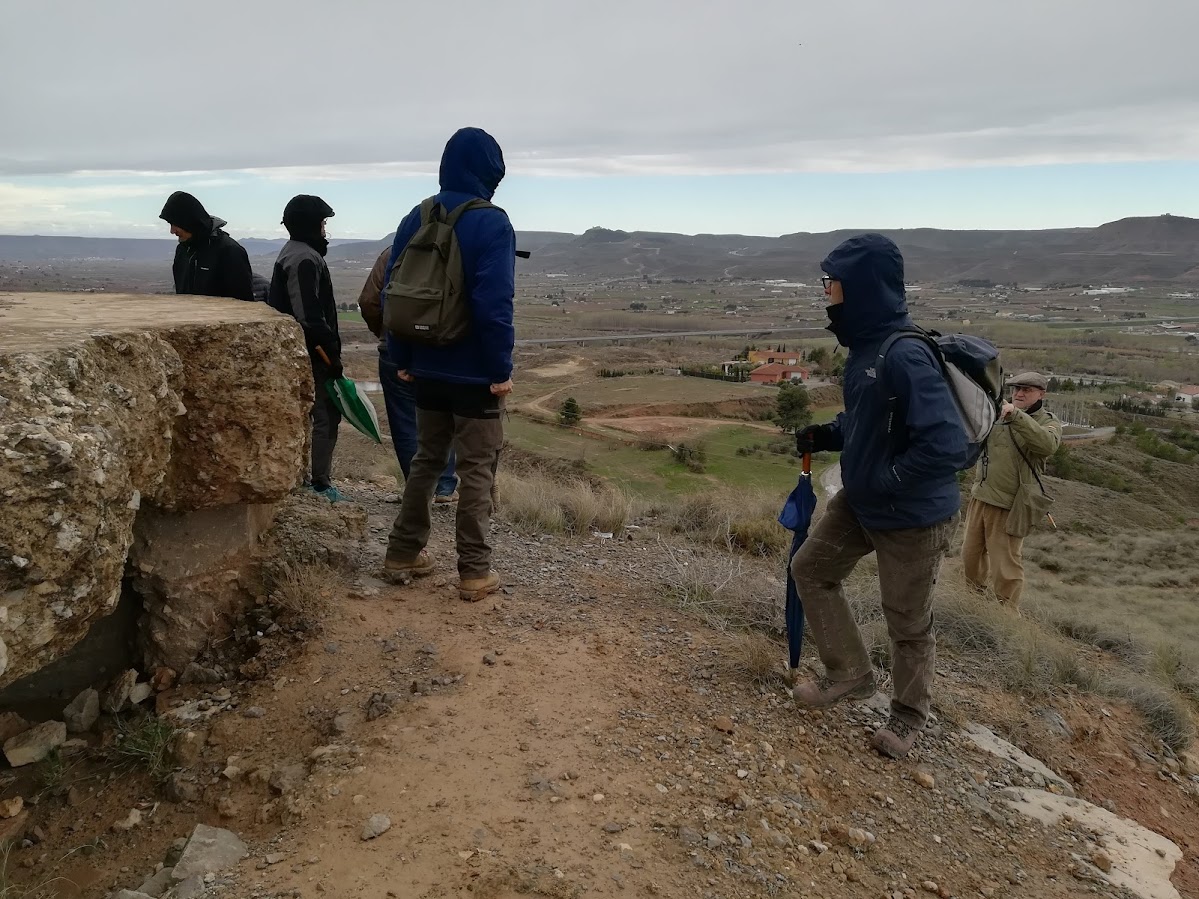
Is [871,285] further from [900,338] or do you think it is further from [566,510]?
[566,510]

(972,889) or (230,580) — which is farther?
(230,580)

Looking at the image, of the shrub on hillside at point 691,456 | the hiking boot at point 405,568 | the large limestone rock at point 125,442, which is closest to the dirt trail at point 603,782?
the hiking boot at point 405,568

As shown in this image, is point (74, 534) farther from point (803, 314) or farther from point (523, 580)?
point (803, 314)

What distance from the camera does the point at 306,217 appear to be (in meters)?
4.82

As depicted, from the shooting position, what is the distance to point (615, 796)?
2.74 metres

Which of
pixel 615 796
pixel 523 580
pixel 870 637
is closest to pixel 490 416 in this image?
pixel 523 580

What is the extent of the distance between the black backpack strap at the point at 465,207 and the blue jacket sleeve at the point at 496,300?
110 mm

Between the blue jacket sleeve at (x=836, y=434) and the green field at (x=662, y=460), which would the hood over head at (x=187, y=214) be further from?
the green field at (x=662, y=460)

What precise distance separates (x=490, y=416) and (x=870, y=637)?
239 cm

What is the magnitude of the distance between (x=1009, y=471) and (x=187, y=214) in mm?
5341

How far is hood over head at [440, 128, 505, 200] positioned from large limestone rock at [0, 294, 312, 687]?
939 mm

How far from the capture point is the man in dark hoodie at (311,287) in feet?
15.3

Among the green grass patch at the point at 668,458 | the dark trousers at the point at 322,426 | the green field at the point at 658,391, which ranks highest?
the dark trousers at the point at 322,426

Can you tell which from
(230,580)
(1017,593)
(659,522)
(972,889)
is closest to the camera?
(972,889)
